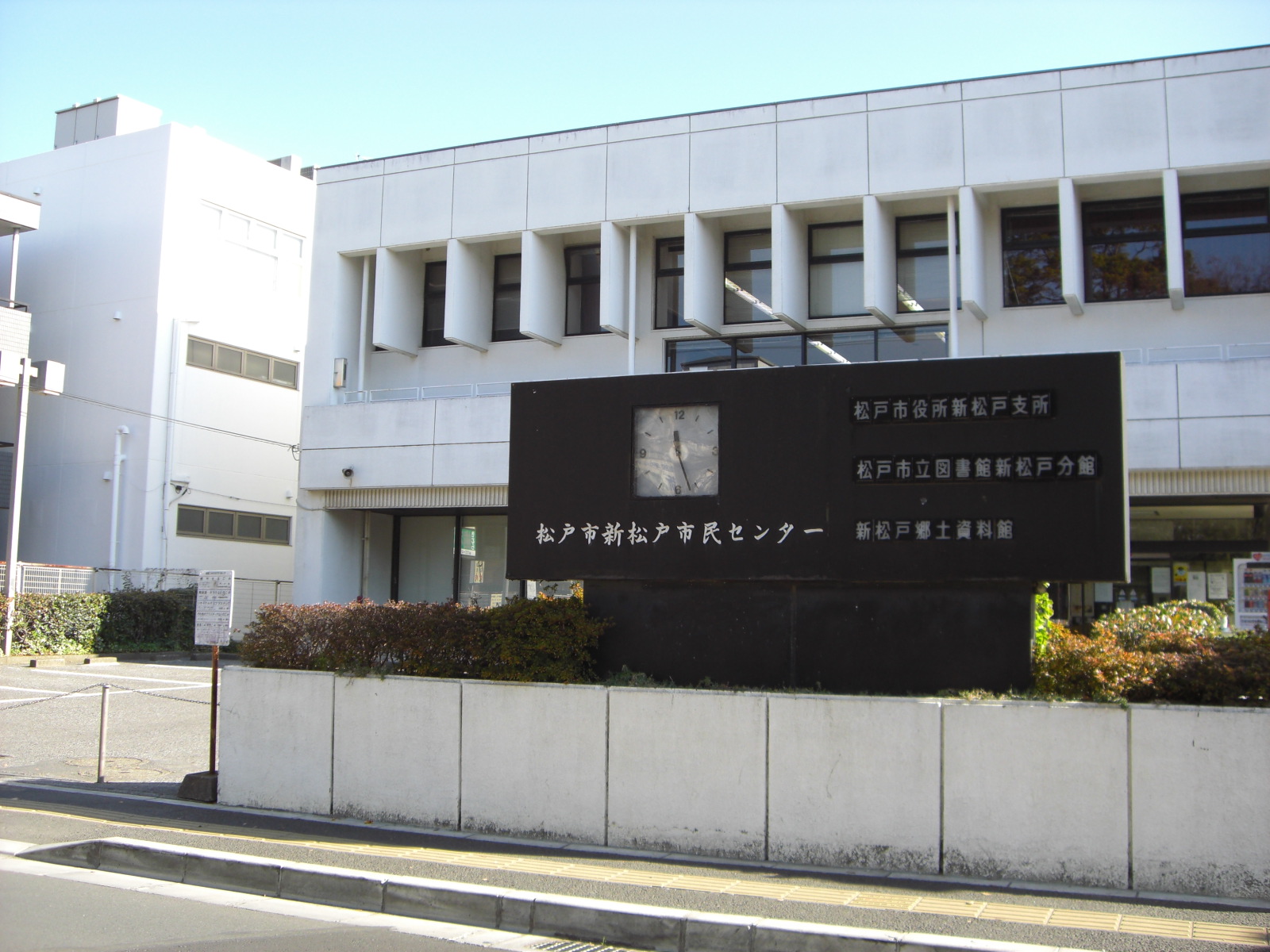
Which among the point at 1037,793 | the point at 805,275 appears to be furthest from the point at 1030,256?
the point at 1037,793

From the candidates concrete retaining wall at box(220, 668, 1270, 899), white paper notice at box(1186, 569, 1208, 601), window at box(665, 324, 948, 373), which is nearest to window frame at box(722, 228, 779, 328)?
window at box(665, 324, 948, 373)

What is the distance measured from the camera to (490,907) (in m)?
7.33

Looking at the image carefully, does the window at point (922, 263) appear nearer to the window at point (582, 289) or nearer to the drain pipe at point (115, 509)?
the window at point (582, 289)

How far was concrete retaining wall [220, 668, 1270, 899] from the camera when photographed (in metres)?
7.76

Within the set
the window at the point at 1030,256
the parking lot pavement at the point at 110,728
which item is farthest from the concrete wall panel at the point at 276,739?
the window at the point at 1030,256

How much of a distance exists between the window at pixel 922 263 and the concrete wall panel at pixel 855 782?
15.1m

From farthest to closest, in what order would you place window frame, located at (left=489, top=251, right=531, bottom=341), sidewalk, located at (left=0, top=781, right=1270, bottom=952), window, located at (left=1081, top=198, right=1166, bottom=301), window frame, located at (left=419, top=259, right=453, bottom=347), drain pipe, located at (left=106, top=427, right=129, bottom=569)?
1. drain pipe, located at (left=106, top=427, right=129, bottom=569)
2. window frame, located at (left=419, top=259, right=453, bottom=347)
3. window frame, located at (left=489, top=251, right=531, bottom=341)
4. window, located at (left=1081, top=198, right=1166, bottom=301)
5. sidewalk, located at (left=0, top=781, right=1270, bottom=952)

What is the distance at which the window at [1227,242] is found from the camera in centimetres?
2033

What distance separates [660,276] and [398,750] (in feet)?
52.6

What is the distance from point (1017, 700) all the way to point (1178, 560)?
14396mm

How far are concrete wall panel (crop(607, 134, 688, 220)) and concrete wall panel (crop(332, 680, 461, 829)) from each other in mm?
14890

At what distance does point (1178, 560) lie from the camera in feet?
68.3

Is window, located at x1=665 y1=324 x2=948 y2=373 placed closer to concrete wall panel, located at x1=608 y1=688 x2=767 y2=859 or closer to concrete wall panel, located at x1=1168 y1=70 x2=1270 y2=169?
concrete wall panel, located at x1=1168 y1=70 x2=1270 y2=169

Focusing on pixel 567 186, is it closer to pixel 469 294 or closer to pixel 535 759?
pixel 469 294
